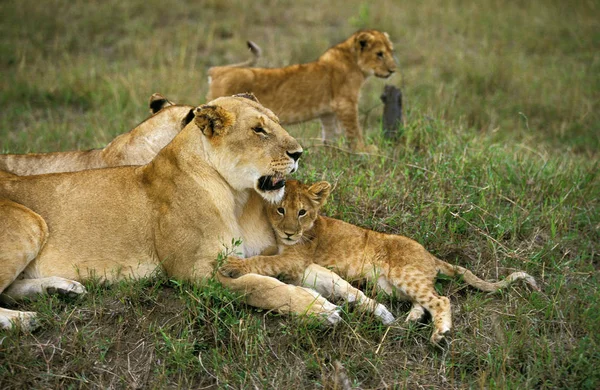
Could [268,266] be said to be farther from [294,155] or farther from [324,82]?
[324,82]

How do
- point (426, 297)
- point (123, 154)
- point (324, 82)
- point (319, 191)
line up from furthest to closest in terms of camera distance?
point (324, 82)
point (123, 154)
point (319, 191)
point (426, 297)

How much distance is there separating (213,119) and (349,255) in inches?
47.2

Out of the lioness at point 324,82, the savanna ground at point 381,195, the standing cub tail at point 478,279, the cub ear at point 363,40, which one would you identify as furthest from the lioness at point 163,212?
the cub ear at point 363,40

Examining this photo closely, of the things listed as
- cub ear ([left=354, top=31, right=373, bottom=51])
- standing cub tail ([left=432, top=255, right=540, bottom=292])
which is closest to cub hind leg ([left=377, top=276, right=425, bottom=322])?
standing cub tail ([left=432, top=255, right=540, bottom=292])

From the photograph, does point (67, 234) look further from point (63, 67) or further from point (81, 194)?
point (63, 67)

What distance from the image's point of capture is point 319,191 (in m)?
4.63

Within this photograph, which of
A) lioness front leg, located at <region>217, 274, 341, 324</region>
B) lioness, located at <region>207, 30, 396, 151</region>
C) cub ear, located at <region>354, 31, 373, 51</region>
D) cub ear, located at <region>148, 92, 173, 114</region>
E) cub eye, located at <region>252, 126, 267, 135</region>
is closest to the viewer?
lioness front leg, located at <region>217, 274, 341, 324</region>

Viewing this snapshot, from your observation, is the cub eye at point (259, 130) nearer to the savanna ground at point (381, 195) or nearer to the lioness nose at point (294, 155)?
the lioness nose at point (294, 155)

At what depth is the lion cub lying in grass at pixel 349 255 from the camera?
4.28m

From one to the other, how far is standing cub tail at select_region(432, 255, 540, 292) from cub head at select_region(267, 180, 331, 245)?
79 centimetres

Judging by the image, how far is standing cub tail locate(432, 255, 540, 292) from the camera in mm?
4445

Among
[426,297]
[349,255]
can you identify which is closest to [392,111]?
[349,255]

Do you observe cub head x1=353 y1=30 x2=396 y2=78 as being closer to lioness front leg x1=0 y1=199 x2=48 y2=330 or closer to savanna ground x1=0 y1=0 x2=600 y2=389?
savanna ground x1=0 y1=0 x2=600 y2=389

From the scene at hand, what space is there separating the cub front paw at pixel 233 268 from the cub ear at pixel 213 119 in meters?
0.70
